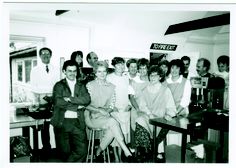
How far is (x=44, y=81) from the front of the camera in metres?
2.75

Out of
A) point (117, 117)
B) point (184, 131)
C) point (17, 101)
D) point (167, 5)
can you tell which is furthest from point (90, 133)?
point (167, 5)

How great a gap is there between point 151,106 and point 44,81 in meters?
1.19

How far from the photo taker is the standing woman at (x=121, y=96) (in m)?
2.87

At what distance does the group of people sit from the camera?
2.68m

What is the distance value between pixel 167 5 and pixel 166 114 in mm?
1139

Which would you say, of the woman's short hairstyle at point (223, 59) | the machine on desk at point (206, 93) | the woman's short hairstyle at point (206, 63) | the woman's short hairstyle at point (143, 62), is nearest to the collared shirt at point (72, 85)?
the woman's short hairstyle at point (143, 62)

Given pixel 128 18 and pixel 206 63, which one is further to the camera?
pixel 206 63

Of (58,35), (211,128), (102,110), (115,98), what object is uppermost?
(58,35)

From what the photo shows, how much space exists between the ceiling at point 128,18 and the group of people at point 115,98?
0.31 metres

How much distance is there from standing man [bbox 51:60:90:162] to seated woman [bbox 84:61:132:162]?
0.11 meters

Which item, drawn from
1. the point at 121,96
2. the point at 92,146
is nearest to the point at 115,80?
the point at 121,96

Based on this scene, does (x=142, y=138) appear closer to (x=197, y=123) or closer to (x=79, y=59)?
(x=197, y=123)

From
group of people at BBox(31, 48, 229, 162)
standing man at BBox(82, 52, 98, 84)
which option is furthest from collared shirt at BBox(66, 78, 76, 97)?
standing man at BBox(82, 52, 98, 84)

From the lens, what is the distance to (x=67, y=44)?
278 cm
